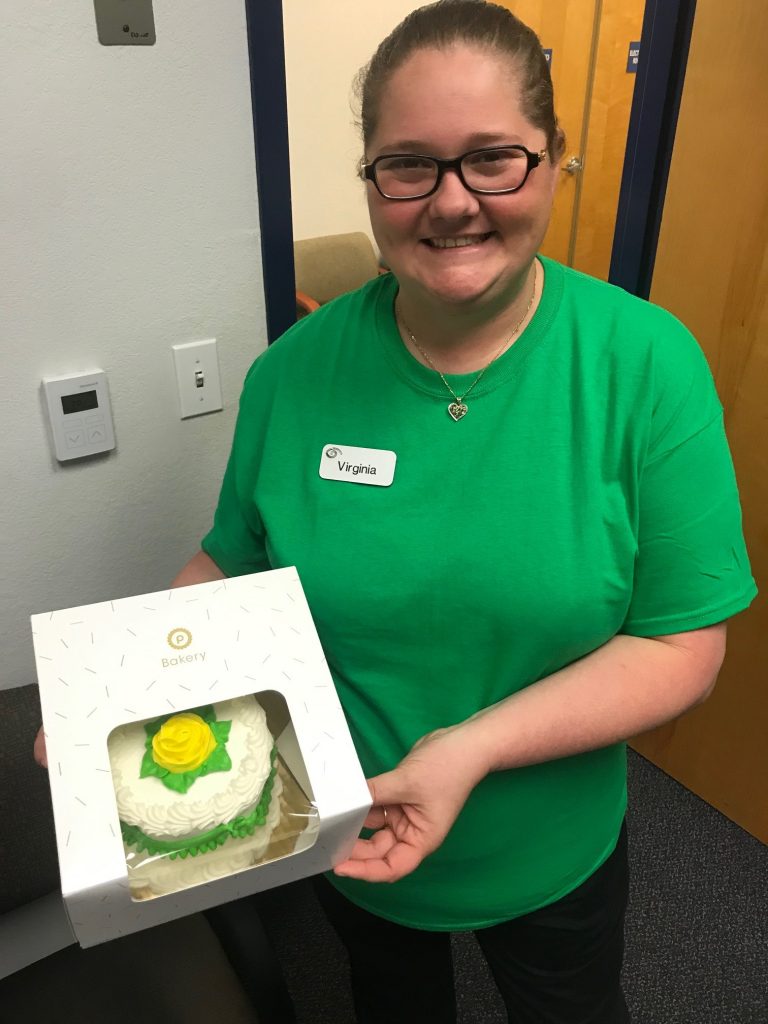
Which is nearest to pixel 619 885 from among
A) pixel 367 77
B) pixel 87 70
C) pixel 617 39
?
pixel 367 77

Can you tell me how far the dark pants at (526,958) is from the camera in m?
0.99

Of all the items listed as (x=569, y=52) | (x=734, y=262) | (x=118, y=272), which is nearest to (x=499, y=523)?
(x=118, y=272)

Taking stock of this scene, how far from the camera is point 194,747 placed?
682mm

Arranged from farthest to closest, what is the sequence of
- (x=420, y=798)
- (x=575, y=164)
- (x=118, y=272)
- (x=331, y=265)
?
(x=575, y=164) → (x=331, y=265) → (x=118, y=272) → (x=420, y=798)

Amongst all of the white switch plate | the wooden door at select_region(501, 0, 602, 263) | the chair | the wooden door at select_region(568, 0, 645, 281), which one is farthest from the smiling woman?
the wooden door at select_region(501, 0, 602, 263)

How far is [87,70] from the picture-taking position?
1007 mm

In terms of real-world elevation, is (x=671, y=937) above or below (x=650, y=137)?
below

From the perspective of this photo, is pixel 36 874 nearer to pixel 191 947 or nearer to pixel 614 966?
pixel 191 947

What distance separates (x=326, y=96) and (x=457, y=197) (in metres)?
3.49

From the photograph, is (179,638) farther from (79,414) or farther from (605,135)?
(605,135)

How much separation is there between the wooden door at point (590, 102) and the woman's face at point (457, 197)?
334 centimetres

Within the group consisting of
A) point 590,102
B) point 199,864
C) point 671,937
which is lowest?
point 671,937

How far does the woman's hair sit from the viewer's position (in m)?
0.73

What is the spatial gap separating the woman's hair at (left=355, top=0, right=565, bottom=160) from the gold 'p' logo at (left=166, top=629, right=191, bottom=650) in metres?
0.53
